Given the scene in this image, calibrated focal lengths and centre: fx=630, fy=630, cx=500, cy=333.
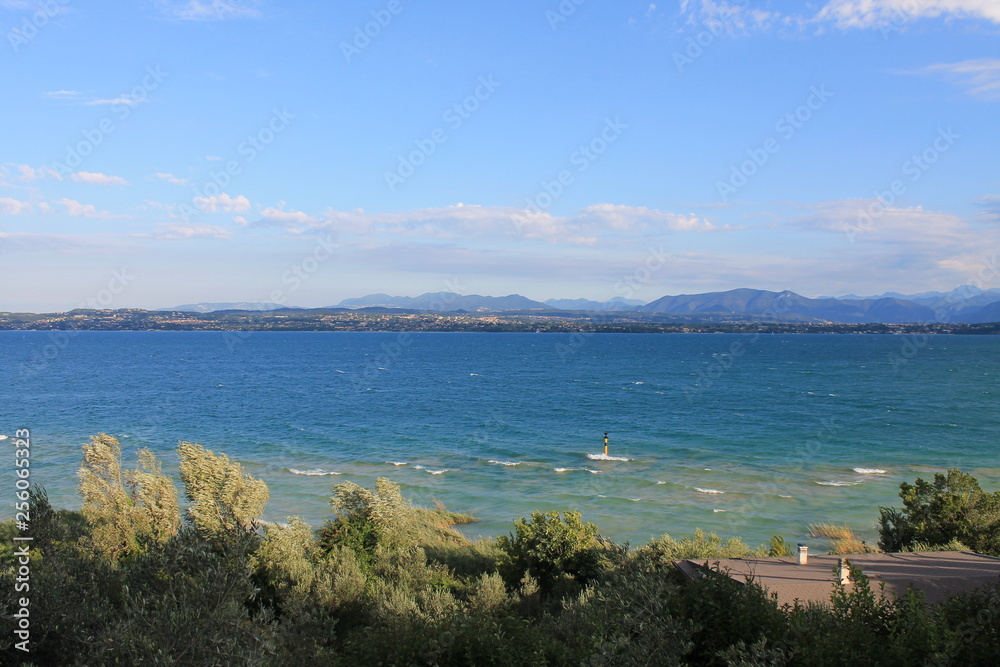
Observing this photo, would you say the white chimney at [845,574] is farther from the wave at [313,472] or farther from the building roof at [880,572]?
the wave at [313,472]

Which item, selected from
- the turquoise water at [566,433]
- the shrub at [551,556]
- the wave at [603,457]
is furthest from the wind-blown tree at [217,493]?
the wave at [603,457]

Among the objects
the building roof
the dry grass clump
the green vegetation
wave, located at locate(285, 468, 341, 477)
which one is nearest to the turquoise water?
wave, located at locate(285, 468, 341, 477)

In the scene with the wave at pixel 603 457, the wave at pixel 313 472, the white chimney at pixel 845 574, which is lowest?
the wave at pixel 313 472

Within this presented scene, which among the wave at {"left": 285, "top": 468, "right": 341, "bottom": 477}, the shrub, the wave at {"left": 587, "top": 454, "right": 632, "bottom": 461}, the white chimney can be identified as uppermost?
the white chimney

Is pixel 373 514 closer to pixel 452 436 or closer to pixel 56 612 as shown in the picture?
pixel 56 612

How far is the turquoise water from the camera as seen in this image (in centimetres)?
3094

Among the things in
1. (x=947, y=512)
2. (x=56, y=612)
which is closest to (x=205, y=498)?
(x=56, y=612)

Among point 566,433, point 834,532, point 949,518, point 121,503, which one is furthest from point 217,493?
point 566,433

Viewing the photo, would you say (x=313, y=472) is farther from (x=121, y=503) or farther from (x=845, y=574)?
(x=845, y=574)

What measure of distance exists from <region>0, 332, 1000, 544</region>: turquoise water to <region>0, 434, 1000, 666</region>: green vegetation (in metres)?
8.37

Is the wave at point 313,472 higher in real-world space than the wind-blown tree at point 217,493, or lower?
lower

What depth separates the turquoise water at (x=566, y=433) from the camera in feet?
102

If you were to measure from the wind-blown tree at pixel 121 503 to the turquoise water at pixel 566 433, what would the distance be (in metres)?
8.05

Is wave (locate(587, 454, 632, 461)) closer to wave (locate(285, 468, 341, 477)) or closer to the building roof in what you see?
wave (locate(285, 468, 341, 477))
